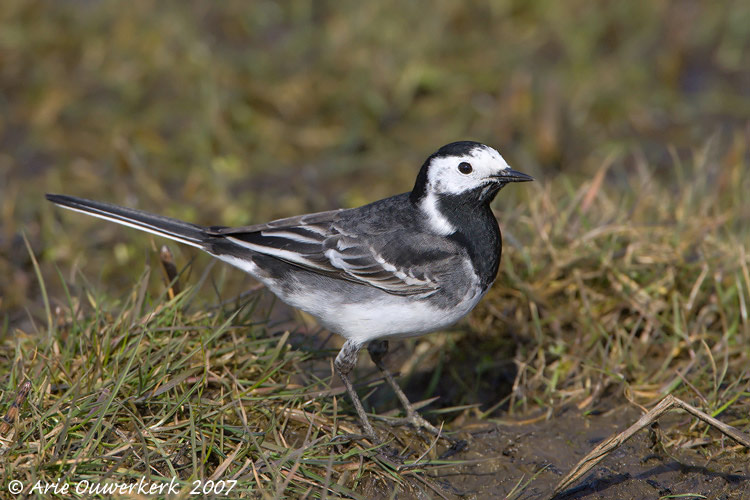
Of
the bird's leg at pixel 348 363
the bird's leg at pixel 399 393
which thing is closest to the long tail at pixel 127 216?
the bird's leg at pixel 348 363

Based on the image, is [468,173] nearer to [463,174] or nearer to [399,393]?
[463,174]

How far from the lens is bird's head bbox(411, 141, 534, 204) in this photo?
4.67 meters

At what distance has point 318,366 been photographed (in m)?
5.31

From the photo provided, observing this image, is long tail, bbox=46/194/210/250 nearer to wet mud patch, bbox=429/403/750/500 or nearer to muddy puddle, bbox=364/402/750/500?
muddy puddle, bbox=364/402/750/500

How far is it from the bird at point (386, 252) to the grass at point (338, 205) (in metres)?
0.26

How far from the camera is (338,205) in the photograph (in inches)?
288

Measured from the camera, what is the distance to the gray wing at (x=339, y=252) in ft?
15.1

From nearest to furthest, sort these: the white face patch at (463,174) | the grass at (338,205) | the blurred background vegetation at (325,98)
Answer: the grass at (338,205), the white face patch at (463,174), the blurred background vegetation at (325,98)

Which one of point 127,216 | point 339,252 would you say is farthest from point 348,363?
point 127,216

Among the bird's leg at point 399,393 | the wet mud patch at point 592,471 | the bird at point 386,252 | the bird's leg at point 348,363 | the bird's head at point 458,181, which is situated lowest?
the wet mud patch at point 592,471

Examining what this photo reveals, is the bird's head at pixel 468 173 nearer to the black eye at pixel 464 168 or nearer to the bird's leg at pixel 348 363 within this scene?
the black eye at pixel 464 168

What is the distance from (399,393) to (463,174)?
4.11 ft

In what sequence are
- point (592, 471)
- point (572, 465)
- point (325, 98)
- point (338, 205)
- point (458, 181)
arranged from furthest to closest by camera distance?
point (325, 98) < point (338, 205) < point (458, 181) < point (572, 465) < point (592, 471)

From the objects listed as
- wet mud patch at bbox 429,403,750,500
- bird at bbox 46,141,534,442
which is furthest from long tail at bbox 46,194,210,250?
wet mud patch at bbox 429,403,750,500
